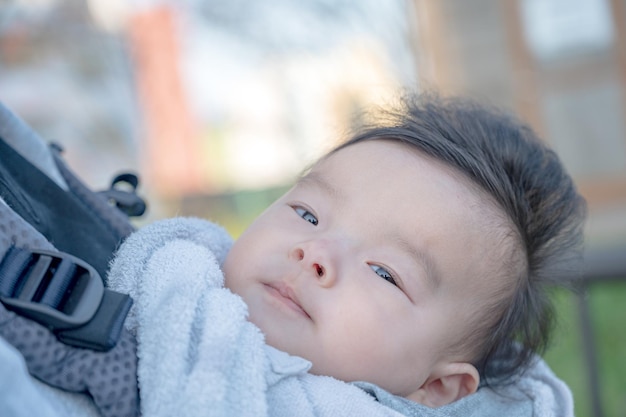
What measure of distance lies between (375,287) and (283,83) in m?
7.71

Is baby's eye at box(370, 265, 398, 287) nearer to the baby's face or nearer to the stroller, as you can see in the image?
the baby's face

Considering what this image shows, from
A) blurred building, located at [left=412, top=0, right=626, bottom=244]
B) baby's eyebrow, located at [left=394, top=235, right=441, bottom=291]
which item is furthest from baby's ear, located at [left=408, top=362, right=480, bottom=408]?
blurred building, located at [left=412, top=0, right=626, bottom=244]

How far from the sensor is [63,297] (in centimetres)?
89

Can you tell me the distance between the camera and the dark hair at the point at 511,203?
135 centimetres

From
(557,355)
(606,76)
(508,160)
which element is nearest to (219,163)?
(606,76)

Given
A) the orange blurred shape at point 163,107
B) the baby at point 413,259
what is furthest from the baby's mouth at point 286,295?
the orange blurred shape at point 163,107

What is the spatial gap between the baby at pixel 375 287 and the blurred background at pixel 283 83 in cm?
51

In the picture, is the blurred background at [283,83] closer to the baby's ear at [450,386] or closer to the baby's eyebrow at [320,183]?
the baby's ear at [450,386]

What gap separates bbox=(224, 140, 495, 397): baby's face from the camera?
3.76 feet

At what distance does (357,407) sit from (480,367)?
0.42 meters

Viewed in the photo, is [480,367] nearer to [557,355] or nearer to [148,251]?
[148,251]

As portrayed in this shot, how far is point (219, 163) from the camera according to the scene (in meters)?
11.9

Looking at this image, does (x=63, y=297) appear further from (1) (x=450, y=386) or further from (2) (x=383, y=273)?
(1) (x=450, y=386)

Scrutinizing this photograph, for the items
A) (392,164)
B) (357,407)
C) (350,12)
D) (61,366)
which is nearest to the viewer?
(61,366)
